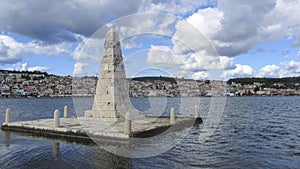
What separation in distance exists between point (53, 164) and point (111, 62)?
407 inches

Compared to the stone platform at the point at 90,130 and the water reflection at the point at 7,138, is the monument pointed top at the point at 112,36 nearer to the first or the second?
the stone platform at the point at 90,130

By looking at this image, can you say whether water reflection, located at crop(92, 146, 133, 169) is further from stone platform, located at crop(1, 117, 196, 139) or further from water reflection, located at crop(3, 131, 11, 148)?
water reflection, located at crop(3, 131, 11, 148)

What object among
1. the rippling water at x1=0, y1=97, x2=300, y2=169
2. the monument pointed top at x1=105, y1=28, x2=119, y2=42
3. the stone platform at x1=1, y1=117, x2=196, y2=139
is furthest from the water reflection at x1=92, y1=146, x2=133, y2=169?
the monument pointed top at x1=105, y1=28, x2=119, y2=42

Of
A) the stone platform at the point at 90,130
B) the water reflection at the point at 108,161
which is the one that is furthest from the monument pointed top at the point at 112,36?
the water reflection at the point at 108,161

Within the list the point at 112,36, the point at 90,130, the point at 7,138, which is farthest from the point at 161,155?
the point at 112,36

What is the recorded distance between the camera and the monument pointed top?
2025 cm

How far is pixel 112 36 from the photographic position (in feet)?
66.4

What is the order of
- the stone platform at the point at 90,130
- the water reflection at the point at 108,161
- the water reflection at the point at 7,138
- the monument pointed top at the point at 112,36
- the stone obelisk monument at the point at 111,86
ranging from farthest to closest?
1. the monument pointed top at the point at 112,36
2. the stone obelisk monument at the point at 111,86
3. the stone platform at the point at 90,130
4. the water reflection at the point at 7,138
5. the water reflection at the point at 108,161

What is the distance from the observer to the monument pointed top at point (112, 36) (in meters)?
20.2

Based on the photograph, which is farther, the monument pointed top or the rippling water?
the monument pointed top

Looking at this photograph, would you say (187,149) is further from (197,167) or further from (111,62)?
(111,62)

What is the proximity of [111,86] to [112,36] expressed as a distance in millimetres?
3851

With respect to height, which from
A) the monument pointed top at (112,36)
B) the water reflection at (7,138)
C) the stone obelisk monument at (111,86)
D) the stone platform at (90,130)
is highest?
the monument pointed top at (112,36)

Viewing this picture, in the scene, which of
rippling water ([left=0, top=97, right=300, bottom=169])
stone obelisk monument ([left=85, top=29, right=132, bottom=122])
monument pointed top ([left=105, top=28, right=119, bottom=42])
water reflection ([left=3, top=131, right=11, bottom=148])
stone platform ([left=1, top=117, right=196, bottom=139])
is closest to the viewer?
rippling water ([left=0, top=97, right=300, bottom=169])
